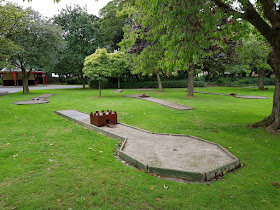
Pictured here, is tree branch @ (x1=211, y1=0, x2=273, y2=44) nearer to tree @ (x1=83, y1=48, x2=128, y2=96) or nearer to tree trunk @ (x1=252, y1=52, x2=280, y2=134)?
tree trunk @ (x1=252, y1=52, x2=280, y2=134)

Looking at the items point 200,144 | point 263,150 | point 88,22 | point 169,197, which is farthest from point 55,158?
point 88,22

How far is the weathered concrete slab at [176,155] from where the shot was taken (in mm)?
3972

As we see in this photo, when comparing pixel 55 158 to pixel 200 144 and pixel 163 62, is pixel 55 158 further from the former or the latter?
pixel 163 62

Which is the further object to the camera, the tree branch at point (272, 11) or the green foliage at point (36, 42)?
the green foliage at point (36, 42)

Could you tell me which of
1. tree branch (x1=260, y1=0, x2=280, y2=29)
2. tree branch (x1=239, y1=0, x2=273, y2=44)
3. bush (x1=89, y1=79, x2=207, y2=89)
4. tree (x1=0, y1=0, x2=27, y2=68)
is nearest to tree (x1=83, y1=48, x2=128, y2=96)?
tree (x1=0, y1=0, x2=27, y2=68)

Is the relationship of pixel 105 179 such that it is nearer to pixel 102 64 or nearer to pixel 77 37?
pixel 102 64

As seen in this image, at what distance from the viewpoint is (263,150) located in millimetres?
5383

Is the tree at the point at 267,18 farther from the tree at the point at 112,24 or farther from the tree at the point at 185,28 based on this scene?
the tree at the point at 112,24

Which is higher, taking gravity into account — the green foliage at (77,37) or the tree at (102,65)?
the green foliage at (77,37)

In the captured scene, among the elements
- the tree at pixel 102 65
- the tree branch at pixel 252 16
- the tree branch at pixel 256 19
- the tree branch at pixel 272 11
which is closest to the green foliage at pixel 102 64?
the tree at pixel 102 65

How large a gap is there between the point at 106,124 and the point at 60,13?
29471 millimetres

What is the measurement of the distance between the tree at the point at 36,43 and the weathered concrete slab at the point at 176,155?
58.3 ft

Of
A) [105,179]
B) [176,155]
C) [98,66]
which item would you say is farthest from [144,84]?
[105,179]

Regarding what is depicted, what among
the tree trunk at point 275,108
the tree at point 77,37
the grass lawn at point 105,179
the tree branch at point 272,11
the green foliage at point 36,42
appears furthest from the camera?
the tree at point 77,37
